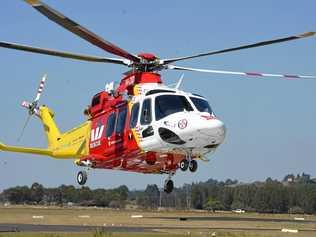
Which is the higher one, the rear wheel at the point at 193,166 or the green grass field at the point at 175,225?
the rear wheel at the point at 193,166

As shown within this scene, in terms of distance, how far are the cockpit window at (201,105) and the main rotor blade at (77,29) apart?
10.6 ft

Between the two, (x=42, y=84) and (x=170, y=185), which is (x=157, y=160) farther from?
(x=42, y=84)

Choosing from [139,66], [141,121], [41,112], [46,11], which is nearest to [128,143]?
[141,121]

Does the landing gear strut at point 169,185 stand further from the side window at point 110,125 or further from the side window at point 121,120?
the side window at point 110,125

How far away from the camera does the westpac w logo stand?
26.5 m

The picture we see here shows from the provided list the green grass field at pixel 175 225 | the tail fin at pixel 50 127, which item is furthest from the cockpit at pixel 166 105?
the green grass field at pixel 175 225

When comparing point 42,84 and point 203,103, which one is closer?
point 203,103

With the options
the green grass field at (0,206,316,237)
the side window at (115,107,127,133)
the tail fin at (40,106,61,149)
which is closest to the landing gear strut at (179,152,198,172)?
the side window at (115,107,127,133)

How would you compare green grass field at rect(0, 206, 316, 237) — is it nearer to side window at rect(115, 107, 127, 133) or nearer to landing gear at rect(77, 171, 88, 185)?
landing gear at rect(77, 171, 88, 185)

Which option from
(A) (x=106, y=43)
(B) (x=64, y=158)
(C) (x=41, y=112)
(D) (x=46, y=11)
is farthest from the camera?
(C) (x=41, y=112)

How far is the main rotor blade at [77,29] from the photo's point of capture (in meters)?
17.5

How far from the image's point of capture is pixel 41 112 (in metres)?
35.0

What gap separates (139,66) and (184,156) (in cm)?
441

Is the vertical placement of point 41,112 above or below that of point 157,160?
above
